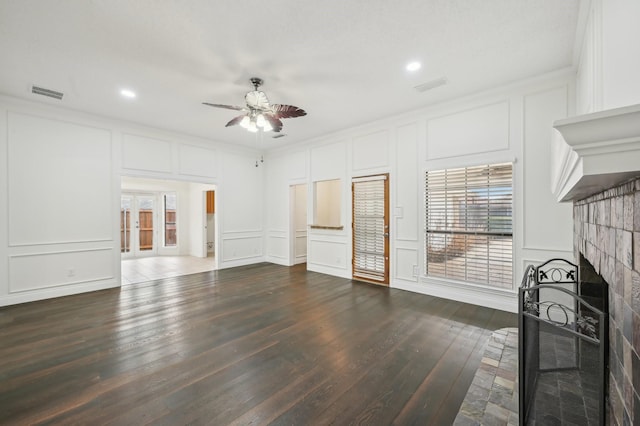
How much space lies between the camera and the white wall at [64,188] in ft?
13.2

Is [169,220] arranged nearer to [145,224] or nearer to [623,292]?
[145,224]

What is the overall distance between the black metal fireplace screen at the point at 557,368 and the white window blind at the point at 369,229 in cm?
304

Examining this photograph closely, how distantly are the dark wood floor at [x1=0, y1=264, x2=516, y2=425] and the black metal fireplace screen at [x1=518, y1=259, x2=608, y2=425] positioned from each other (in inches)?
19.2

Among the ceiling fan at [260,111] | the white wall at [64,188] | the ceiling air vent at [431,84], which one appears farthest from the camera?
the white wall at [64,188]

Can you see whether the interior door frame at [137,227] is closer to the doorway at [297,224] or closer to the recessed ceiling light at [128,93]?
the doorway at [297,224]

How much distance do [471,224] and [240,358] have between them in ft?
11.2

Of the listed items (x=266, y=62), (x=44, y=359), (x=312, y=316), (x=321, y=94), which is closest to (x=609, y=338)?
(x=312, y=316)

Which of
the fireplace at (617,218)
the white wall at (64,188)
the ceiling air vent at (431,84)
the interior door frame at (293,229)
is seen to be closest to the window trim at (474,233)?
the ceiling air vent at (431,84)

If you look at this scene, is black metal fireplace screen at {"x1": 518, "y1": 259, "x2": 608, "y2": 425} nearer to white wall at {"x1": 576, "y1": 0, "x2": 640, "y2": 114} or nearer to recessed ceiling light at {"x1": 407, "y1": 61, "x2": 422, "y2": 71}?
white wall at {"x1": 576, "y1": 0, "x2": 640, "y2": 114}

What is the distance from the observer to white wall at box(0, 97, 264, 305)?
4.03 meters

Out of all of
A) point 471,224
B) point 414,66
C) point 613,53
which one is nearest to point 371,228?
point 471,224

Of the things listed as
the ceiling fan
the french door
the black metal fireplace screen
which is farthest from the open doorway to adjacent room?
the black metal fireplace screen

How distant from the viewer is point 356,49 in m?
2.82

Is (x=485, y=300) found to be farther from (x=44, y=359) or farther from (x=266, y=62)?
(x=44, y=359)
